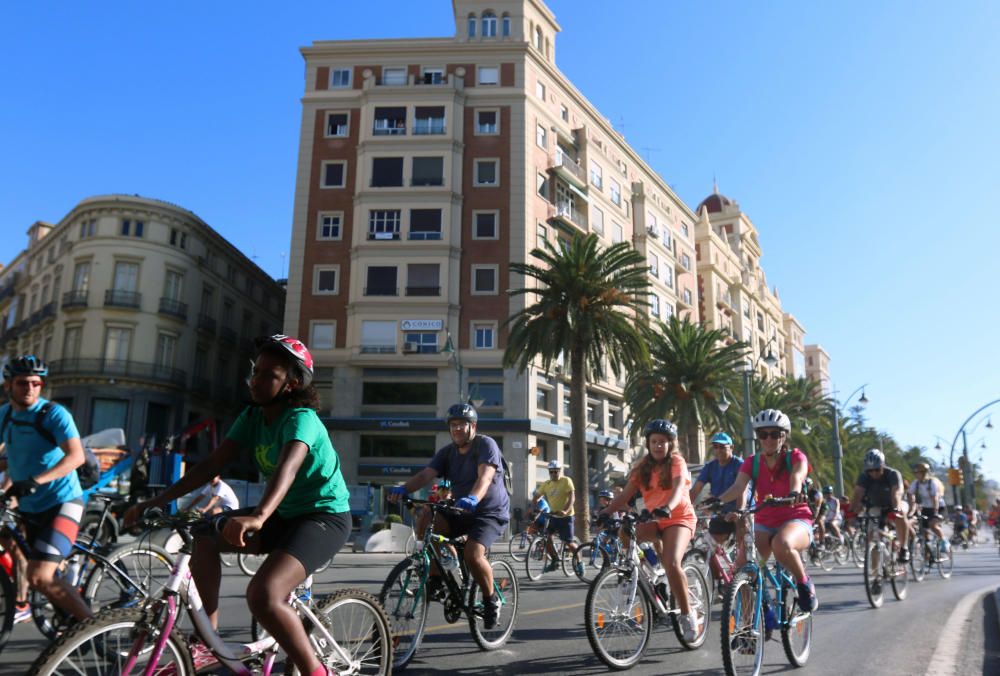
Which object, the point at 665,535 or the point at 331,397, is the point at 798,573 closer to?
the point at 665,535

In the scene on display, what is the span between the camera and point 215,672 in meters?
3.29

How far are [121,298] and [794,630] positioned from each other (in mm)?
43031

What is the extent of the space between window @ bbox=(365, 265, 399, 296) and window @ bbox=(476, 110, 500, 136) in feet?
31.3

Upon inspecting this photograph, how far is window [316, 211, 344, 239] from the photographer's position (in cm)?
4119

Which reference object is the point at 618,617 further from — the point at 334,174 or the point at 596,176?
the point at 596,176

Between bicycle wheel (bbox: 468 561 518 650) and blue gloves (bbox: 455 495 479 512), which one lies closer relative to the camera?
blue gloves (bbox: 455 495 479 512)

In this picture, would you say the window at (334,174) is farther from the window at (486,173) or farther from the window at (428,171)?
the window at (486,173)

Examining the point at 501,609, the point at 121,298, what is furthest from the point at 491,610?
the point at 121,298

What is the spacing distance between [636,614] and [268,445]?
11.1 feet

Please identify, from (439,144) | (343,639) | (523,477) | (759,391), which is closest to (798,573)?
(343,639)

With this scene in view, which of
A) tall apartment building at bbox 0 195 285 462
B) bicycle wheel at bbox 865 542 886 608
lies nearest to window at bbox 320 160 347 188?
tall apartment building at bbox 0 195 285 462

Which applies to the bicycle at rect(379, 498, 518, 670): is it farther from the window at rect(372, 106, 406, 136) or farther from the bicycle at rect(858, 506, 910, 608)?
the window at rect(372, 106, 406, 136)

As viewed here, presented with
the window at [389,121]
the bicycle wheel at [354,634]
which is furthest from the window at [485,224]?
the bicycle wheel at [354,634]

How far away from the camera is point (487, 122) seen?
42.6 m
